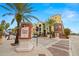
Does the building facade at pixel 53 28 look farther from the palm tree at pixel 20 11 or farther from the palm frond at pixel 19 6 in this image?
the palm frond at pixel 19 6

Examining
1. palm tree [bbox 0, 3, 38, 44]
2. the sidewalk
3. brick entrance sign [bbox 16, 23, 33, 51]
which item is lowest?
the sidewalk

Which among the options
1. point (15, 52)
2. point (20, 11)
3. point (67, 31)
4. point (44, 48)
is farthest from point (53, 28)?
point (15, 52)

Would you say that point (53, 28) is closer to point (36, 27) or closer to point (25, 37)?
point (36, 27)

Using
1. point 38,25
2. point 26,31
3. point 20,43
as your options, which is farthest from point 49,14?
point 20,43

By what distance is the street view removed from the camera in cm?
259

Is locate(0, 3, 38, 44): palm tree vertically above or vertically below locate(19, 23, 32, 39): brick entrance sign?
above

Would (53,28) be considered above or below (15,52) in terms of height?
above

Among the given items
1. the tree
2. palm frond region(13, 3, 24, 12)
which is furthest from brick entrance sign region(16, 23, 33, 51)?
the tree

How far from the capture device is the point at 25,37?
8.62 ft

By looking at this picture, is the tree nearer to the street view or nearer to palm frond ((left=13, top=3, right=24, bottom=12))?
the street view

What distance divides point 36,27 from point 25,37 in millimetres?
202

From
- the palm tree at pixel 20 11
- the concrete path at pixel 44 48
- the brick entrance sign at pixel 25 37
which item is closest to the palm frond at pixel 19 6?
the palm tree at pixel 20 11

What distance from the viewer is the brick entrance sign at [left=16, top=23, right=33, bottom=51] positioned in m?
2.62

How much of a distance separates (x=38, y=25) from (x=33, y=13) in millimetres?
179
